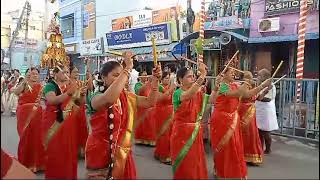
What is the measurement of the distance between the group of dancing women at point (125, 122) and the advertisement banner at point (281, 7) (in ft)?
2.03

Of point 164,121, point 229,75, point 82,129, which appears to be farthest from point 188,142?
point 82,129

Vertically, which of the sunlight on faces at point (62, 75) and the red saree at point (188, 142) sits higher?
the sunlight on faces at point (62, 75)

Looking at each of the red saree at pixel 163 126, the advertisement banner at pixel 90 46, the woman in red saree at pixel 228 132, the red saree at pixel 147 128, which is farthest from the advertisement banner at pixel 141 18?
the red saree at pixel 147 128

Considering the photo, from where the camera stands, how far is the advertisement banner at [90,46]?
213 cm

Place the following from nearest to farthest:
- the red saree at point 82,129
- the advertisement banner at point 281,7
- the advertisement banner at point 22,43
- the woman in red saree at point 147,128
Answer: the advertisement banner at point 22,43 → the advertisement banner at point 281,7 → the red saree at point 82,129 → the woman in red saree at point 147,128

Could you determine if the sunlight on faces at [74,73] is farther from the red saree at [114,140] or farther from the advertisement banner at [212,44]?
the advertisement banner at [212,44]

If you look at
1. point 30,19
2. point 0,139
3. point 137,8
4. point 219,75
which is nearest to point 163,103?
point 219,75

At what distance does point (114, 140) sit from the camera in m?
2.12

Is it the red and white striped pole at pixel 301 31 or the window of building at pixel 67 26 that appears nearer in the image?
the red and white striped pole at pixel 301 31

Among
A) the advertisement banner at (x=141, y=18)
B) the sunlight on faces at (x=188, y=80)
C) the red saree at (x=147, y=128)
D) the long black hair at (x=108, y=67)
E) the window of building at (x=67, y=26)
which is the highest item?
the advertisement banner at (x=141, y=18)

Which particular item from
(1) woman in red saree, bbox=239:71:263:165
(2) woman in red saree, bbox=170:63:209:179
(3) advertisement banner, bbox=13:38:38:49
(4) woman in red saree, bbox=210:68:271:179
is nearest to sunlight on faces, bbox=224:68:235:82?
(4) woman in red saree, bbox=210:68:271:179

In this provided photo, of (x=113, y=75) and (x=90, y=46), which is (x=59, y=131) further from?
(x=113, y=75)

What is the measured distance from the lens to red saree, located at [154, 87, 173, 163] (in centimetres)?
451

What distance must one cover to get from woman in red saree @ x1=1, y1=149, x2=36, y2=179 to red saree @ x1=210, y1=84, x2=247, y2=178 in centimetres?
224
